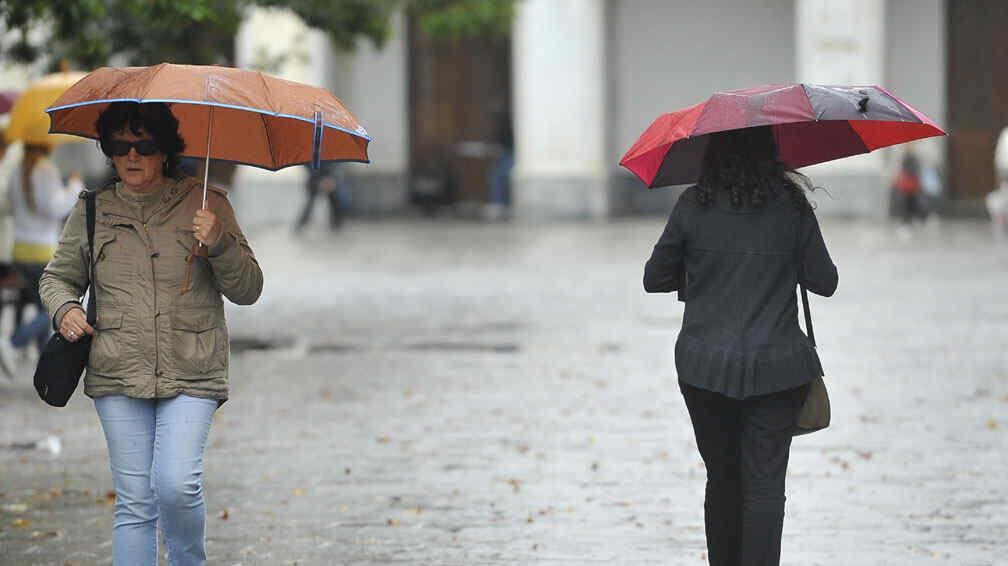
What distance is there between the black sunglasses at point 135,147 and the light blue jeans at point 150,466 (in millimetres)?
737

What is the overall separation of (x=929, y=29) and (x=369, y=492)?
26615 millimetres

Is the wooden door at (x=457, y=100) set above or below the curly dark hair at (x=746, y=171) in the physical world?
below

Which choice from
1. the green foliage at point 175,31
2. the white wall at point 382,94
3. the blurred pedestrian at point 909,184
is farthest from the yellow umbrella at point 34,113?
the white wall at point 382,94

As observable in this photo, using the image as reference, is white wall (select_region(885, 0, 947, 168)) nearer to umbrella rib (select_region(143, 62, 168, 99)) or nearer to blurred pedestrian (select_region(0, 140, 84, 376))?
blurred pedestrian (select_region(0, 140, 84, 376))

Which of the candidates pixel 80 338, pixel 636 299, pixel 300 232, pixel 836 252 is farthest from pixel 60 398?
pixel 300 232

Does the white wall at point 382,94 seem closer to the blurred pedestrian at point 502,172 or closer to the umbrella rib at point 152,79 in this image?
the blurred pedestrian at point 502,172

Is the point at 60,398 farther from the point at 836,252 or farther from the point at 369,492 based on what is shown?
the point at 836,252

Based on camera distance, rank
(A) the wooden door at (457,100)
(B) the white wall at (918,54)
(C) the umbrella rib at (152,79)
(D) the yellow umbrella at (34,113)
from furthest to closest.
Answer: (A) the wooden door at (457,100), (B) the white wall at (918,54), (D) the yellow umbrella at (34,113), (C) the umbrella rib at (152,79)

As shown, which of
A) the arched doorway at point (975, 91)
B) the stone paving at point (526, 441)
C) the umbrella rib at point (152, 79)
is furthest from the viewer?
the arched doorway at point (975, 91)

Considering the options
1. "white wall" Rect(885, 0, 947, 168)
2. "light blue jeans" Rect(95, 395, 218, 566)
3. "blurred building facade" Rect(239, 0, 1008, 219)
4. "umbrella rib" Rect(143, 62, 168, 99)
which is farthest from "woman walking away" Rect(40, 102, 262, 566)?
"white wall" Rect(885, 0, 947, 168)

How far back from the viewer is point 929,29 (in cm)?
3325

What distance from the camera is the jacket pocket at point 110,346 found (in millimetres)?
5586

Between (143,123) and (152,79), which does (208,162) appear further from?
(152,79)

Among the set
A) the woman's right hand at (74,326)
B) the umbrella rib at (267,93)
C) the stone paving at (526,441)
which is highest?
the umbrella rib at (267,93)
